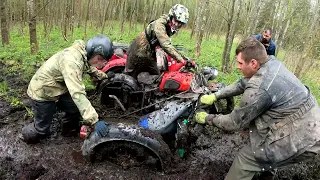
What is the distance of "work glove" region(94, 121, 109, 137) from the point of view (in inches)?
123

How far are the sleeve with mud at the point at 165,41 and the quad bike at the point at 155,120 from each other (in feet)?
0.40

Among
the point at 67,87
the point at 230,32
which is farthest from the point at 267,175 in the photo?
the point at 230,32

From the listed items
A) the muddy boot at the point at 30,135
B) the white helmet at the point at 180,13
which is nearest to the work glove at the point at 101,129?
the muddy boot at the point at 30,135

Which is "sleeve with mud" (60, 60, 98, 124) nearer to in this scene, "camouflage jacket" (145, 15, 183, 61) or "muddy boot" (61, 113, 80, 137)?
"muddy boot" (61, 113, 80, 137)

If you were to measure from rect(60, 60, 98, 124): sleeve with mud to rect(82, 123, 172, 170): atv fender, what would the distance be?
30 cm

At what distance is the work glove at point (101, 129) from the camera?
3.13 meters

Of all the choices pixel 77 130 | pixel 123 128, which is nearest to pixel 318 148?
pixel 123 128

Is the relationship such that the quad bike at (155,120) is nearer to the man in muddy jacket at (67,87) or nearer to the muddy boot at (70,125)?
the man in muddy jacket at (67,87)

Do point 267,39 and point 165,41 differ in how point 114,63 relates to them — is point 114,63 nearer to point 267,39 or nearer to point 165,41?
point 165,41

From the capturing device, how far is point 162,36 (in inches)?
182

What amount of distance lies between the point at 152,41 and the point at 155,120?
183 centimetres

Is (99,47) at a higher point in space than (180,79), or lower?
higher

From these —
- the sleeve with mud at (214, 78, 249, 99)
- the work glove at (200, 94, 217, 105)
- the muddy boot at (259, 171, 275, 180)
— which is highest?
the sleeve with mud at (214, 78, 249, 99)

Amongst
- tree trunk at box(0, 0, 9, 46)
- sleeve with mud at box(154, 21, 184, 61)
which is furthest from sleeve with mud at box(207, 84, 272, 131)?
tree trunk at box(0, 0, 9, 46)
